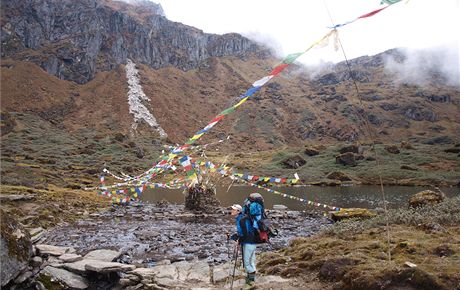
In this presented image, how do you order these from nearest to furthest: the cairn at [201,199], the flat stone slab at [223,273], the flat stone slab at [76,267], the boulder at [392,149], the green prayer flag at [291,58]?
the green prayer flag at [291,58]
the flat stone slab at [76,267]
the flat stone slab at [223,273]
the cairn at [201,199]
the boulder at [392,149]

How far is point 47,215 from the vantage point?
757 inches

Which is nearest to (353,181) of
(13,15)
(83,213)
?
(83,213)

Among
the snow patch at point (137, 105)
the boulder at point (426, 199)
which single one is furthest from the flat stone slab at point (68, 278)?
the snow patch at point (137, 105)

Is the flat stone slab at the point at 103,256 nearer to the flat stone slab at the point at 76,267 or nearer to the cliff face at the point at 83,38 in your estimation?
the flat stone slab at the point at 76,267

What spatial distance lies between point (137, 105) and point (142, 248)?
98.1 meters

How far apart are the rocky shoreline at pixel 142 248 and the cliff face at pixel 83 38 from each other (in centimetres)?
10294

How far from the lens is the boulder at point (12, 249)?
21.7 ft

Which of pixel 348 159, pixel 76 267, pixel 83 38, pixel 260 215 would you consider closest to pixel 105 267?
pixel 76 267

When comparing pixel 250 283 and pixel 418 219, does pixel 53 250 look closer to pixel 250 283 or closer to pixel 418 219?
pixel 250 283

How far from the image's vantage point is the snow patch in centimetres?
10238

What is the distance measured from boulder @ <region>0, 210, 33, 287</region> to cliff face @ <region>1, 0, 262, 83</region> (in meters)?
117

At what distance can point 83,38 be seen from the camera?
399 feet

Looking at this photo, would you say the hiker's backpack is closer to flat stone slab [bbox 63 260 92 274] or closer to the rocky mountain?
flat stone slab [bbox 63 260 92 274]

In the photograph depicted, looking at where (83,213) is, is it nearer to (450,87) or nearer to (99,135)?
(99,135)
